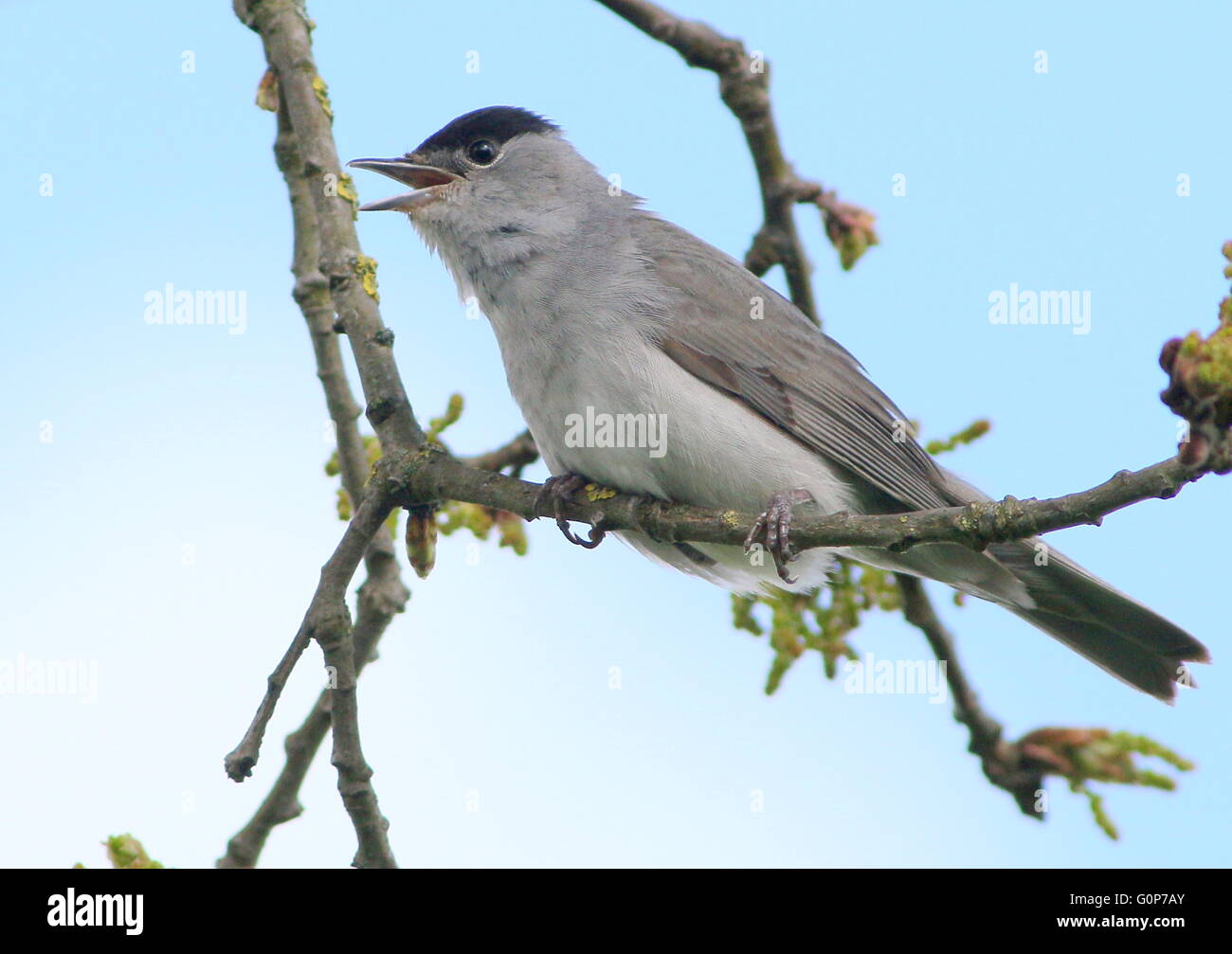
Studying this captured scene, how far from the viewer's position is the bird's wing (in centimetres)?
546

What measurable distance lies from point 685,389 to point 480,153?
181 centimetres

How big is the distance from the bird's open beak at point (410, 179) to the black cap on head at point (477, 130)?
0.18m

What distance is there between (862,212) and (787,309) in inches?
23.3

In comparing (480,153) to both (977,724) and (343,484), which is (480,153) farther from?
(977,724)

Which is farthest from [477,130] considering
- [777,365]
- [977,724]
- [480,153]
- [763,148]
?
[977,724]

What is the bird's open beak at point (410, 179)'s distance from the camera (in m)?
5.77

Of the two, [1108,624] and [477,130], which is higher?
[477,130]

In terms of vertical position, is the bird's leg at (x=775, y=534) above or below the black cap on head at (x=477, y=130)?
below

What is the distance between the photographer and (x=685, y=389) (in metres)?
5.18

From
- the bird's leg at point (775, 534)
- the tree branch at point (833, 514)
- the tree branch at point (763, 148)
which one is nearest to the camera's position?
the tree branch at point (833, 514)

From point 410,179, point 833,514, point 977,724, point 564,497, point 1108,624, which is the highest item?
point 410,179

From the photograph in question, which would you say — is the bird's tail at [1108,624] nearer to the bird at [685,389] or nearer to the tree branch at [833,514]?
the bird at [685,389]

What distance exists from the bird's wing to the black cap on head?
0.84m

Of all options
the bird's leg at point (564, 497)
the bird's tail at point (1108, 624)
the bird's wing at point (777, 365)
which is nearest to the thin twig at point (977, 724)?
the bird's tail at point (1108, 624)
